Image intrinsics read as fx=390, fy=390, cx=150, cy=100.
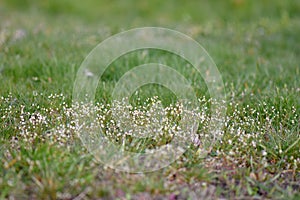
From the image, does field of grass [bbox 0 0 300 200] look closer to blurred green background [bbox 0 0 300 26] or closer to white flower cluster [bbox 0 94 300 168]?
white flower cluster [bbox 0 94 300 168]

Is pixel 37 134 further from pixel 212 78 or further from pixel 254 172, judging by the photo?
pixel 212 78

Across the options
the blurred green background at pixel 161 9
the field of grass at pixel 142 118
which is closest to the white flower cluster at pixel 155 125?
the field of grass at pixel 142 118

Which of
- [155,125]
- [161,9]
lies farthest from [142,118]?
[161,9]

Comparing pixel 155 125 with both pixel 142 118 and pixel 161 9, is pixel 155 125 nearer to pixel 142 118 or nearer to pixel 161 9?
pixel 142 118

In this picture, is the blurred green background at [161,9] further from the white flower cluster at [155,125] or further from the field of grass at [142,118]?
the white flower cluster at [155,125]

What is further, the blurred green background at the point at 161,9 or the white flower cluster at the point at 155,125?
the blurred green background at the point at 161,9

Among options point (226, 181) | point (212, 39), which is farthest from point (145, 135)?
point (212, 39)

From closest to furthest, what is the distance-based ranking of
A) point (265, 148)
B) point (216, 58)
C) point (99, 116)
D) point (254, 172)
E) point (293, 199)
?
point (293, 199), point (254, 172), point (265, 148), point (99, 116), point (216, 58)

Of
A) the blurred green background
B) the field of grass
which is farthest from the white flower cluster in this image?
the blurred green background
